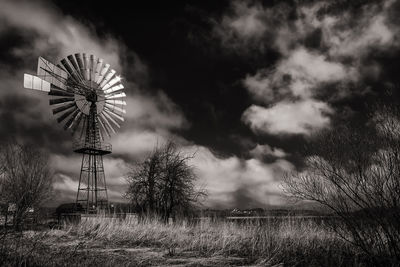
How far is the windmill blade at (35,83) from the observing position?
20.1m

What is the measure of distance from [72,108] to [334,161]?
836 inches

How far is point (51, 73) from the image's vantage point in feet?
71.8

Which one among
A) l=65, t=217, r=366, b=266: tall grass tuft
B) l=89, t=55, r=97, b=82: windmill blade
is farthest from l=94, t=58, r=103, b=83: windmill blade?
l=65, t=217, r=366, b=266: tall grass tuft

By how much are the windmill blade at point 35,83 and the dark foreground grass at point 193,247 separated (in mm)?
10063

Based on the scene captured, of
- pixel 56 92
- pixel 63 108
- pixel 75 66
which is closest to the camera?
pixel 56 92

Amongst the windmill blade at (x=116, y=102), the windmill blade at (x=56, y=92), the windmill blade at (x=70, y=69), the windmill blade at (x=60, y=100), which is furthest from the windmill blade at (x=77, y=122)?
the windmill blade at (x=116, y=102)

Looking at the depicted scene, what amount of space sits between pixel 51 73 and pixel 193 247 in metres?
16.5

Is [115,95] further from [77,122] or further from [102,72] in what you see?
[77,122]

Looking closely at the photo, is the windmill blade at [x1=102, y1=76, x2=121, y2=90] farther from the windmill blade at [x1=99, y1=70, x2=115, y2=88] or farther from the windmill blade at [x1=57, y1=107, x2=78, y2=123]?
the windmill blade at [x1=57, y1=107, x2=78, y2=123]

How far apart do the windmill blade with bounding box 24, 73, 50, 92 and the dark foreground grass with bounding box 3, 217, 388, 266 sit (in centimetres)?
1006

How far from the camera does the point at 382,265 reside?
6672 mm

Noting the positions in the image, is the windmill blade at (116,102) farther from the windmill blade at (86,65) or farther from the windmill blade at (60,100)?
the windmill blade at (60,100)

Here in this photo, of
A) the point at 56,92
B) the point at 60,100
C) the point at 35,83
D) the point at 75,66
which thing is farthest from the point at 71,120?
the point at 35,83

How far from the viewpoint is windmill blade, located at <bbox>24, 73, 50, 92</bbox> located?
20.1 metres
